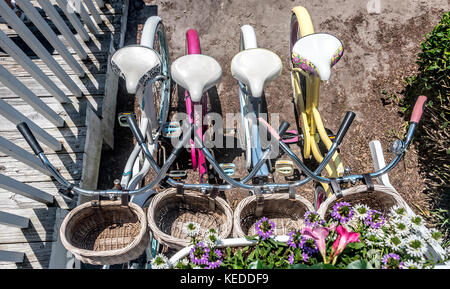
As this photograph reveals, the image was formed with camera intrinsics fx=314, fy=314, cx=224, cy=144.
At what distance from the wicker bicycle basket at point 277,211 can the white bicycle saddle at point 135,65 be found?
0.86 m

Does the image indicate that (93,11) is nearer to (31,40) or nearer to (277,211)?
(31,40)

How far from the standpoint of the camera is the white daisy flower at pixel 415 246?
3.07 ft

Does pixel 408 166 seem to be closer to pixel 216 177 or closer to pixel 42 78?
pixel 216 177

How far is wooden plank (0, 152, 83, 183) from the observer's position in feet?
6.74

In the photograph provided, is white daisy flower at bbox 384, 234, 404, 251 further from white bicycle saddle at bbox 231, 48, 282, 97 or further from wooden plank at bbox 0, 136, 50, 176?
wooden plank at bbox 0, 136, 50, 176

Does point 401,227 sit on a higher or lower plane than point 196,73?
lower

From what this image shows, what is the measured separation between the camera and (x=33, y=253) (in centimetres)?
179

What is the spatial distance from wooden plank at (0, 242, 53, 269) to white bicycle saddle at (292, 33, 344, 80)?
177 cm

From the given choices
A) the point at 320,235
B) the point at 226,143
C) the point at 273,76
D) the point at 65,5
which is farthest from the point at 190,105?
the point at 320,235

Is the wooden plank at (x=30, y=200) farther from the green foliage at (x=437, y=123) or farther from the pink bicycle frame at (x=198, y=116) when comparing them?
the green foliage at (x=437, y=123)

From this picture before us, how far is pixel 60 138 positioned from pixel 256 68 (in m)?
1.46

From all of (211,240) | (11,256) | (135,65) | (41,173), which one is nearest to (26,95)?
(41,173)
